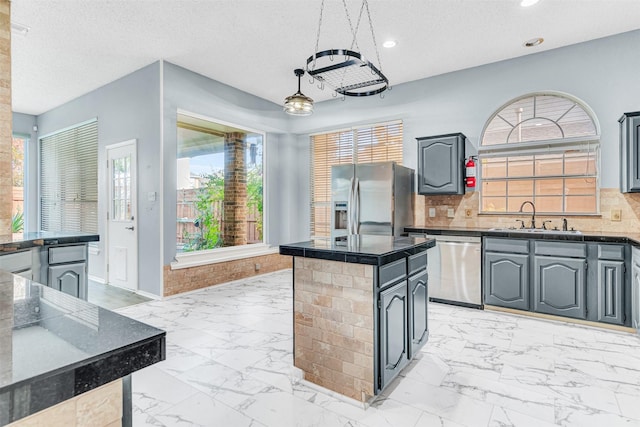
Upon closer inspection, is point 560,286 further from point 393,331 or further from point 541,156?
point 393,331

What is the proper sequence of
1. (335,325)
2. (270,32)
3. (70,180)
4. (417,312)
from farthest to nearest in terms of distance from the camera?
(70,180), (270,32), (417,312), (335,325)

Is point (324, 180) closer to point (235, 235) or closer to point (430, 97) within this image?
point (235, 235)

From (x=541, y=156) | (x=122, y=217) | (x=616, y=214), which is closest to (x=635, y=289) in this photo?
(x=616, y=214)

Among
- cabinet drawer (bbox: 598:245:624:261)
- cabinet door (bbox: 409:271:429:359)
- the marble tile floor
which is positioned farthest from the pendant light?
cabinet drawer (bbox: 598:245:624:261)

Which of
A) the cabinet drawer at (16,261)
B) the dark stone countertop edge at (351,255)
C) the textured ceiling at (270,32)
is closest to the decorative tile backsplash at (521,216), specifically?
the textured ceiling at (270,32)

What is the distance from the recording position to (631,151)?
3447 millimetres

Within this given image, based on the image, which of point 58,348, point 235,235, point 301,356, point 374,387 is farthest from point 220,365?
point 235,235

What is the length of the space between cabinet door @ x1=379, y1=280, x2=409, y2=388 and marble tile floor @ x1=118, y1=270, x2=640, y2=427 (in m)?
0.17

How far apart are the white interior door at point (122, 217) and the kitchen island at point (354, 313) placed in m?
3.46

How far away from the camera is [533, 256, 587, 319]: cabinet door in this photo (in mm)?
3467

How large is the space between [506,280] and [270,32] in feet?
12.6

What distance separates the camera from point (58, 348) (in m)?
0.66

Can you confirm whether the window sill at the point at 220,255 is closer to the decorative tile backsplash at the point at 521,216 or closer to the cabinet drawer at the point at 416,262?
the decorative tile backsplash at the point at 521,216

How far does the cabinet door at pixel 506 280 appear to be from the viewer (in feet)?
12.3
